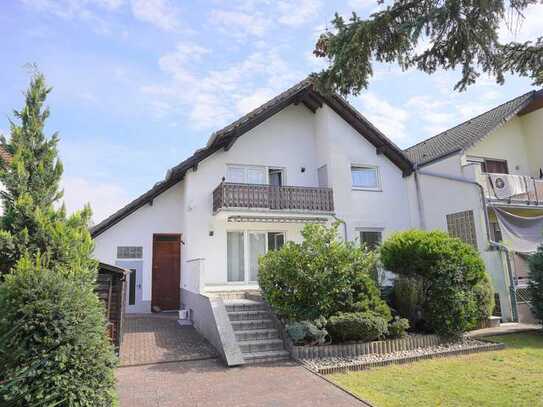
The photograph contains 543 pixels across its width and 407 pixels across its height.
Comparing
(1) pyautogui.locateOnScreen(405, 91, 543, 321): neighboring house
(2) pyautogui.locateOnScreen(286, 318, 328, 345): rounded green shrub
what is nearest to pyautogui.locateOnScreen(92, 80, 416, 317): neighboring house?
(1) pyautogui.locateOnScreen(405, 91, 543, 321): neighboring house

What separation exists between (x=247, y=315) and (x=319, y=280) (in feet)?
8.94

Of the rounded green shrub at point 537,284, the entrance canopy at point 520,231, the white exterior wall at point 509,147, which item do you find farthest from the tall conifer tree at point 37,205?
the white exterior wall at point 509,147

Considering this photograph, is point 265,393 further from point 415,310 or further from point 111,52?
point 111,52

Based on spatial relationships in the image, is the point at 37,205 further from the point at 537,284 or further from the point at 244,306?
the point at 537,284

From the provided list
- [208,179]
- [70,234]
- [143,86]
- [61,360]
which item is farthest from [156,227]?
[61,360]

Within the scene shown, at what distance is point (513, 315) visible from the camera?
14539 mm

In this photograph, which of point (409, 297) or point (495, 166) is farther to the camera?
point (495, 166)

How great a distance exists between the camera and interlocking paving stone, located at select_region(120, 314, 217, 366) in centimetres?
997

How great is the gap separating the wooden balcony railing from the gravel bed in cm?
826

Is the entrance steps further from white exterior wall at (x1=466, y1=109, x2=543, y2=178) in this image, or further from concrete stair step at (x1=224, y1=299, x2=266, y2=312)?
white exterior wall at (x1=466, y1=109, x2=543, y2=178)

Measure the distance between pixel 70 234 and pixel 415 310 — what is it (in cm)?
1025

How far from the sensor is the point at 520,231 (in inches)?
672

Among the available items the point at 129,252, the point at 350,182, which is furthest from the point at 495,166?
the point at 129,252

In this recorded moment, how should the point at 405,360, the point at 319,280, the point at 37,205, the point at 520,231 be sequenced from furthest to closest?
the point at 520,231, the point at 319,280, the point at 405,360, the point at 37,205
